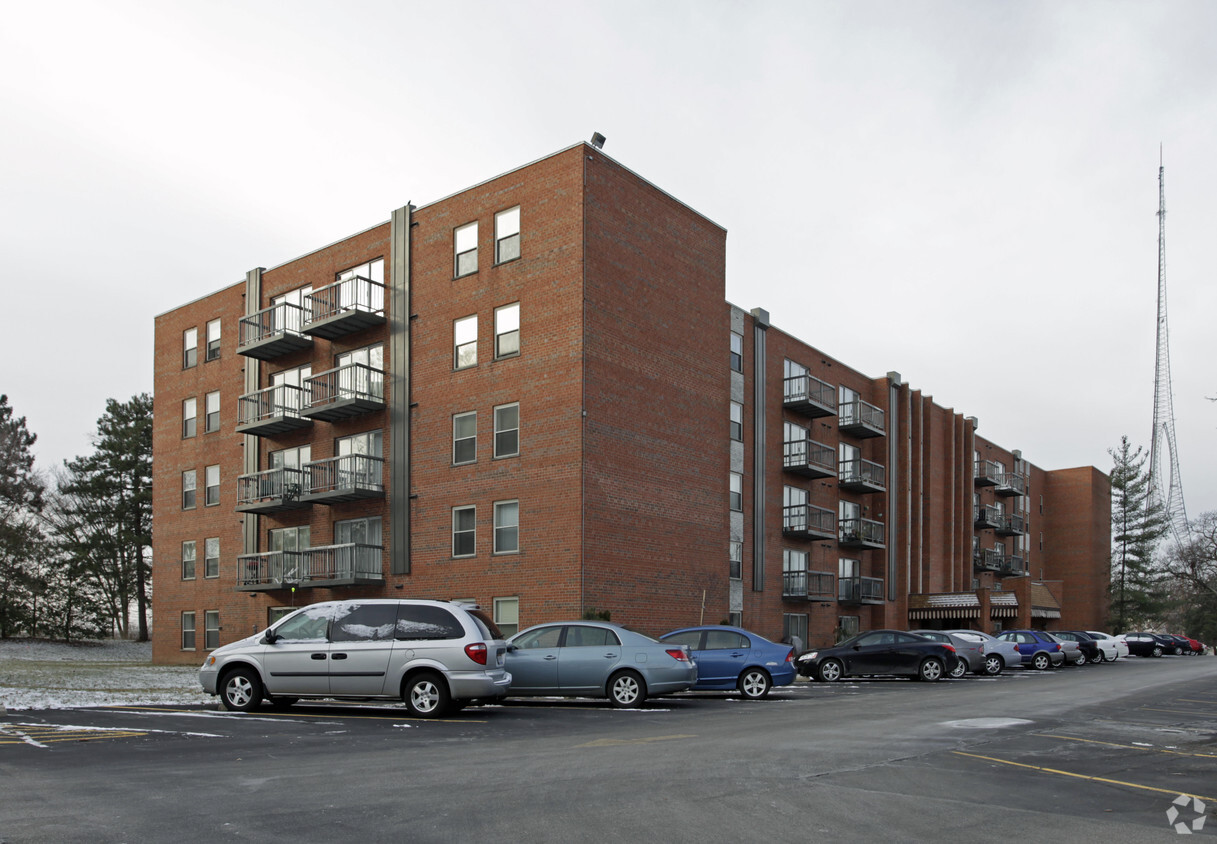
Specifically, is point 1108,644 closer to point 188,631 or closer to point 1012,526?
point 1012,526

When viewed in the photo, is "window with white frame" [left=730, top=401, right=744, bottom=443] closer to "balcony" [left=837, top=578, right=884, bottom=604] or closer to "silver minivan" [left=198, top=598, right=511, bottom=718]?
"balcony" [left=837, top=578, right=884, bottom=604]

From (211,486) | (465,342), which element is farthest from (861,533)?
(211,486)

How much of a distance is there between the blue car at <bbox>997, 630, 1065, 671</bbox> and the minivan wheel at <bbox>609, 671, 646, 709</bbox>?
81.2 ft

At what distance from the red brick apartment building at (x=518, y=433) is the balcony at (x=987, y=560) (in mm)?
14411

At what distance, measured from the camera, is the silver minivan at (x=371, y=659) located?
15773mm

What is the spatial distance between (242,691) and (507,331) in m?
15.3

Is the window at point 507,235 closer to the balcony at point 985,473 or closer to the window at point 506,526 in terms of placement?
the window at point 506,526

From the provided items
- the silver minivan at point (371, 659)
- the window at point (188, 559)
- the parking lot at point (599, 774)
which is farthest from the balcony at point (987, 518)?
the silver minivan at point (371, 659)

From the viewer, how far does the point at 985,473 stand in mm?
61594

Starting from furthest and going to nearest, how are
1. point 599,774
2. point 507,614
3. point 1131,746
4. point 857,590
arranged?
point 857,590
point 507,614
point 1131,746
point 599,774

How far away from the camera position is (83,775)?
987 centimetres

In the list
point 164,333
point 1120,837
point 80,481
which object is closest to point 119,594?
point 80,481

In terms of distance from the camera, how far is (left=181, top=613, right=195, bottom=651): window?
130ft

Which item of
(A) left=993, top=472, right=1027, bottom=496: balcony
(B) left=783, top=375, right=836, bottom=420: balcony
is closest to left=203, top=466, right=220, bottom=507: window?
(B) left=783, top=375, right=836, bottom=420: balcony
